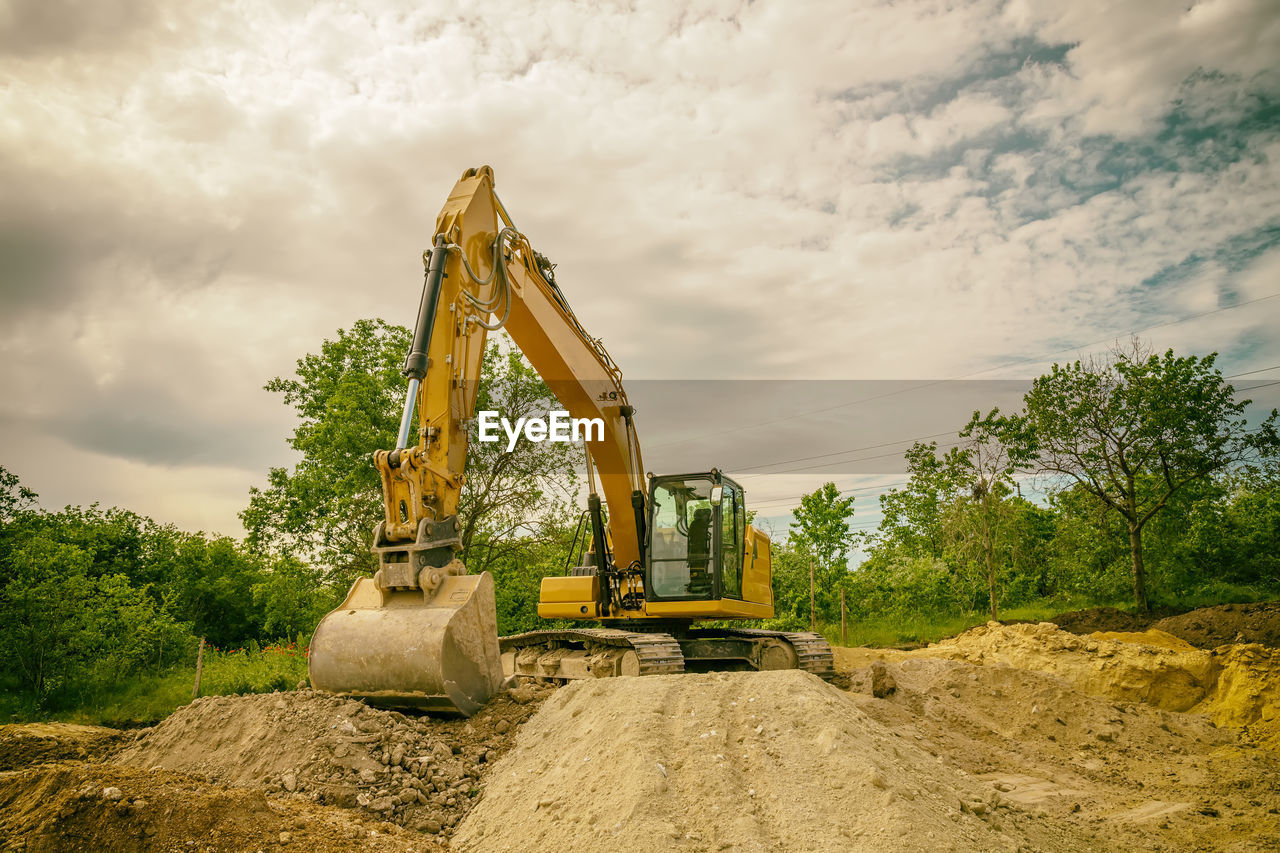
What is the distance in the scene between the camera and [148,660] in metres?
14.4

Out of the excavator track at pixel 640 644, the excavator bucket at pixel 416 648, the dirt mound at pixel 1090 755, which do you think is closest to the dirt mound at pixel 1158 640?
the dirt mound at pixel 1090 755

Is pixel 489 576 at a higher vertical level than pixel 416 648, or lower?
higher

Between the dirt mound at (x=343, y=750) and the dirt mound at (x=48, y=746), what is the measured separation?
605 millimetres

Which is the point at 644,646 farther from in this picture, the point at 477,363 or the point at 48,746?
the point at 48,746

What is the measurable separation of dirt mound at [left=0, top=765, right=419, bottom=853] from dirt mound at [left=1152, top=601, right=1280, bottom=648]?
1375 cm

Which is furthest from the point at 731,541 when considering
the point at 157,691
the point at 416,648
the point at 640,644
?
the point at 157,691

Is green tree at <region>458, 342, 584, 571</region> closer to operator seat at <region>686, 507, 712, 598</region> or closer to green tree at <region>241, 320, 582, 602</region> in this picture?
green tree at <region>241, 320, 582, 602</region>

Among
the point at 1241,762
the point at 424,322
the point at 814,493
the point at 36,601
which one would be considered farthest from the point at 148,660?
the point at 1241,762

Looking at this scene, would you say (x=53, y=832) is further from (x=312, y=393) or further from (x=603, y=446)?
(x=312, y=393)

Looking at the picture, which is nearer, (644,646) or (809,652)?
(644,646)

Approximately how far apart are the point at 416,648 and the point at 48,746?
3.95m

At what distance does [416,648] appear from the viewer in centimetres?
641

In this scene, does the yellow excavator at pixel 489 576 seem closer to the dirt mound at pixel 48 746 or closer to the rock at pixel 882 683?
the rock at pixel 882 683

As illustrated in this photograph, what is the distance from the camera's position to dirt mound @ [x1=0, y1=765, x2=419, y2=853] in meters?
4.00
